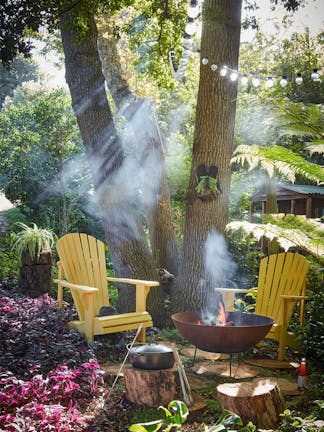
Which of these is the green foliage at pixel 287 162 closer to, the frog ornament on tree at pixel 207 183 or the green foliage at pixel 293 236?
the green foliage at pixel 293 236

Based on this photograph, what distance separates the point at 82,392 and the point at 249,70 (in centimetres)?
1233

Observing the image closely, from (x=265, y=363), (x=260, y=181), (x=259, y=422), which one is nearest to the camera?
(x=259, y=422)

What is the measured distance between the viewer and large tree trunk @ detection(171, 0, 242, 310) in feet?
14.3

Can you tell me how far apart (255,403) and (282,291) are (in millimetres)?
1657

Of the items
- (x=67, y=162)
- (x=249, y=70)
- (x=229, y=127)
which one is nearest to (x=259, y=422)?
(x=229, y=127)

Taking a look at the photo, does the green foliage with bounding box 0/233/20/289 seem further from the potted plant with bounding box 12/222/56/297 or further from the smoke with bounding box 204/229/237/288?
the smoke with bounding box 204/229/237/288

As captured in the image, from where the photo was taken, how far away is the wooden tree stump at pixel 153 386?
271 centimetres

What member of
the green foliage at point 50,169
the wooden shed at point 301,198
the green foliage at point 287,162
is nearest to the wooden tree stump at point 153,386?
the green foliage at point 287,162

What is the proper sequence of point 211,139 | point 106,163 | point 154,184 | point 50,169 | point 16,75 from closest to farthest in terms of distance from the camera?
point 211,139, point 106,163, point 154,184, point 50,169, point 16,75

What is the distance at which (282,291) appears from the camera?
12.9 feet

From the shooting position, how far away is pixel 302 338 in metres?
3.66

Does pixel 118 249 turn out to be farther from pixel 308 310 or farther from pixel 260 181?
pixel 260 181

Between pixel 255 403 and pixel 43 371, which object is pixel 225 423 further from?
pixel 43 371

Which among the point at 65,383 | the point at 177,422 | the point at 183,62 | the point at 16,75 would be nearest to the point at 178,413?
the point at 177,422
